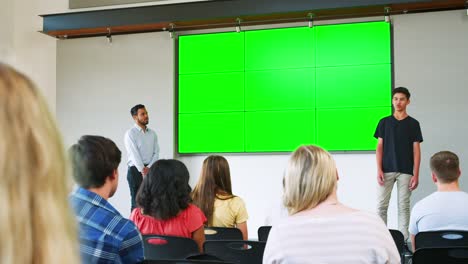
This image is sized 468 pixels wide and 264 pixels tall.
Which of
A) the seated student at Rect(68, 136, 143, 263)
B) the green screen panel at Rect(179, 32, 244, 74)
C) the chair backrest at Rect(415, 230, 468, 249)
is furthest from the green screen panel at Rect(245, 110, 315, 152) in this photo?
the seated student at Rect(68, 136, 143, 263)

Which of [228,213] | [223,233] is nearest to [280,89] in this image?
[228,213]

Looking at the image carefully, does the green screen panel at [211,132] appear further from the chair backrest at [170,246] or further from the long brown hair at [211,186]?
the chair backrest at [170,246]

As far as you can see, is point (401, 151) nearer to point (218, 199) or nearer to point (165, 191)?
point (218, 199)

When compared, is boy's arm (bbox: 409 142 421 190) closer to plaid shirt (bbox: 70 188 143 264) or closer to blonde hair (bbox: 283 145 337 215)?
blonde hair (bbox: 283 145 337 215)

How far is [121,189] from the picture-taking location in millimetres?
8242

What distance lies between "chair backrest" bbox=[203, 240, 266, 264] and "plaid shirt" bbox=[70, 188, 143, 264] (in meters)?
0.96

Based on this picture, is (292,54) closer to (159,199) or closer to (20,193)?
(159,199)

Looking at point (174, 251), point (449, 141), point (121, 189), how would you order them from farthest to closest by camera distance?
point (121, 189)
point (449, 141)
point (174, 251)

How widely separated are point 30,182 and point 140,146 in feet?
22.1

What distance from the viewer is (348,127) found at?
7305 millimetres

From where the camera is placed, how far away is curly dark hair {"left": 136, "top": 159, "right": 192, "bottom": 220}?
3002 millimetres

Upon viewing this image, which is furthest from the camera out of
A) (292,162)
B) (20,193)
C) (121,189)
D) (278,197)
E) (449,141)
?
(121,189)

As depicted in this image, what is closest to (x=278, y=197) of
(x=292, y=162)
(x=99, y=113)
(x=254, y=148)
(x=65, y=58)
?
(x=254, y=148)

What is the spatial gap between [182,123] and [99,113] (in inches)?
54.4
